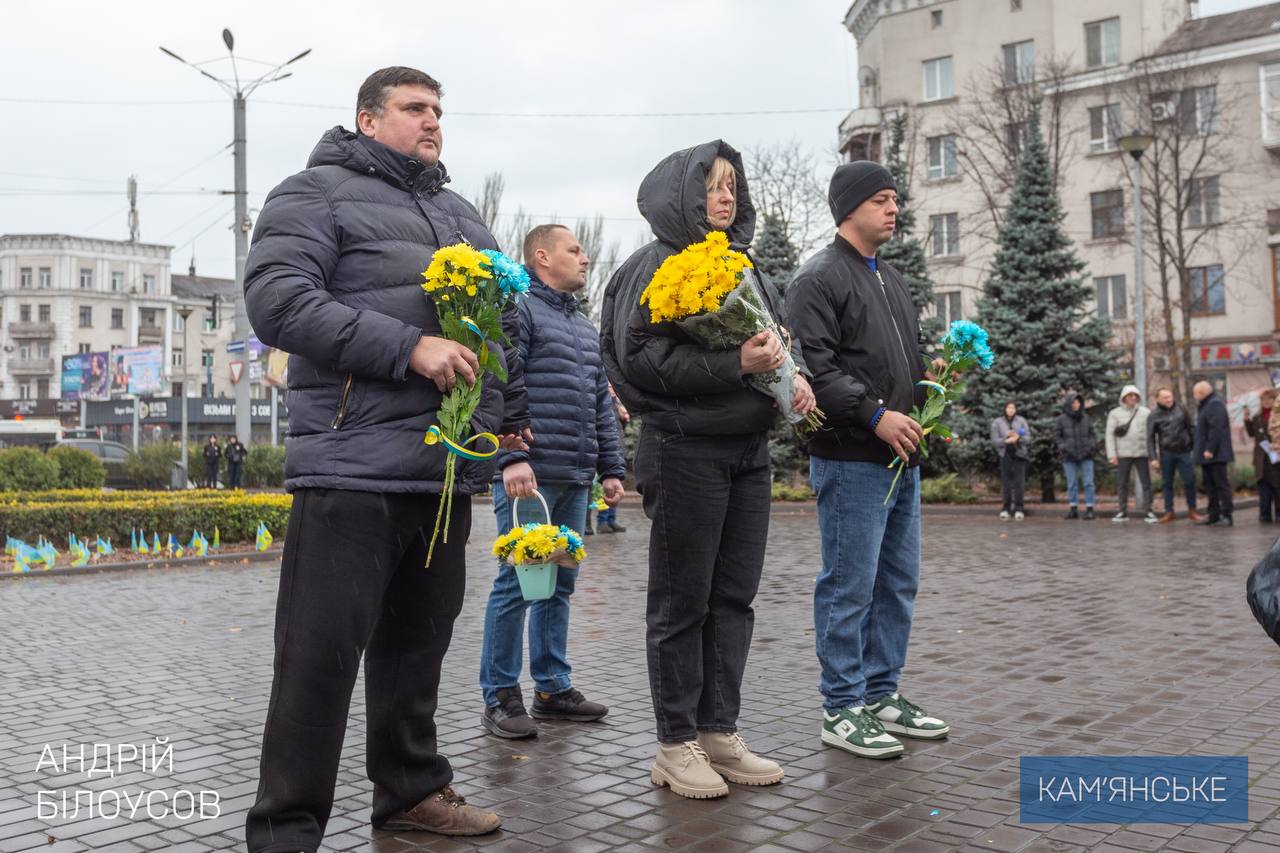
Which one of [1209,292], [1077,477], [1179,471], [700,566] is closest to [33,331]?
[1209,292]

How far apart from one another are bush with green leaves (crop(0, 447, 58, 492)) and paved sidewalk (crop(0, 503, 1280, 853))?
1142cm

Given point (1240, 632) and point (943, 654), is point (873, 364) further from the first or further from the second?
point (1240, 632)

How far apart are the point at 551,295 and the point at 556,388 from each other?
0.45 m

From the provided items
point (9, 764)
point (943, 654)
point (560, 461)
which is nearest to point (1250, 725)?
point (943, 654)

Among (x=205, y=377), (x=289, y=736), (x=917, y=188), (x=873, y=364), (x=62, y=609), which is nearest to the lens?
(x=289, y=736)

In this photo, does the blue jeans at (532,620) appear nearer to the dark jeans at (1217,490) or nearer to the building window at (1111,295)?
the dark jeans at (1217,490)

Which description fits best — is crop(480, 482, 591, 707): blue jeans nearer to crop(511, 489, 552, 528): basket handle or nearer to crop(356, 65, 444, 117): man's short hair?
crop(511, 489, 552, 528): basket handle

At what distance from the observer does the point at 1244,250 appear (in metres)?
35.9

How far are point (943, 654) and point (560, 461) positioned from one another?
274cm

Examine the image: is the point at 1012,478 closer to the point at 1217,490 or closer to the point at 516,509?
the point at 1217,490

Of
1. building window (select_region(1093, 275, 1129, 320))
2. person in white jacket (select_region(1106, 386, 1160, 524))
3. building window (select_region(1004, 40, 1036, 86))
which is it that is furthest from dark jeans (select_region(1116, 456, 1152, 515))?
building window (select_region(1004, 40, 1036, 86))

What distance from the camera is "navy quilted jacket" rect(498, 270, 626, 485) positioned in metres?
5.30

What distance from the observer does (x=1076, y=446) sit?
17.7 metres

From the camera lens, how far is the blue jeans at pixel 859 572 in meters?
4.66
